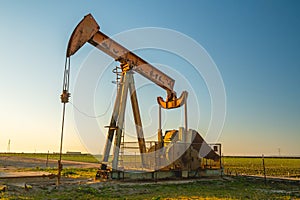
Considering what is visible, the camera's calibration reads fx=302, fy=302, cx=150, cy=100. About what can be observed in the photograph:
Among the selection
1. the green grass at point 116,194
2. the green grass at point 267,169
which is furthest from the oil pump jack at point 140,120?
the green grass at point 267,169

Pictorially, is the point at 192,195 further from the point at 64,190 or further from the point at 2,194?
the point at 2,194

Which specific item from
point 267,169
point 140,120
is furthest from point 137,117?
point 267,169

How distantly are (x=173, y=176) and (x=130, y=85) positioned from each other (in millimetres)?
3877

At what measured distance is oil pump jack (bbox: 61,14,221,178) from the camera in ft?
34.1

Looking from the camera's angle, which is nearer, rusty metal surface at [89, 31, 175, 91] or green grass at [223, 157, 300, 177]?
rusty metal surface at [89, 31, 175, 91]

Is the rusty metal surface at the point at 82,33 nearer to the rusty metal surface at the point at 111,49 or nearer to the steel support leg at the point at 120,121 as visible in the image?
the rusty metal surface at the point at 111,49

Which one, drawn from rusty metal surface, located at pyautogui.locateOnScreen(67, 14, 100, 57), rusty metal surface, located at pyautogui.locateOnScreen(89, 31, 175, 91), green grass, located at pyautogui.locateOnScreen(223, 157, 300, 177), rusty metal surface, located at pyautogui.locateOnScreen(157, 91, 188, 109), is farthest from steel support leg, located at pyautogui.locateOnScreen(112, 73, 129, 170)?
green grass, located at pyautogui.locateOnScreen(223, 157, 300, 177)

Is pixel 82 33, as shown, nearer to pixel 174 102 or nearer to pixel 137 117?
pixel 137 117

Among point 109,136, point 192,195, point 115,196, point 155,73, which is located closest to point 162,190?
point 192,195

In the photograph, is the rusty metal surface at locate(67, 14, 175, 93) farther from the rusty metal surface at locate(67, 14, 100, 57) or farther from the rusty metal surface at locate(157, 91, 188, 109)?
the rusty metal surface at locate(157, 91, 188, 109)

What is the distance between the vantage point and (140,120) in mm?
12062

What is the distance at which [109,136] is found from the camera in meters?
11.1

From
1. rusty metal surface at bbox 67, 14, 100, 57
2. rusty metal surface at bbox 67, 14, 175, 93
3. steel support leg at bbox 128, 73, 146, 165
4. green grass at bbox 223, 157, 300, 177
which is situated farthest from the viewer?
green grass at bbox 223, 157, 300, 177

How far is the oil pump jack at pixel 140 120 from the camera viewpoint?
34.1ft
